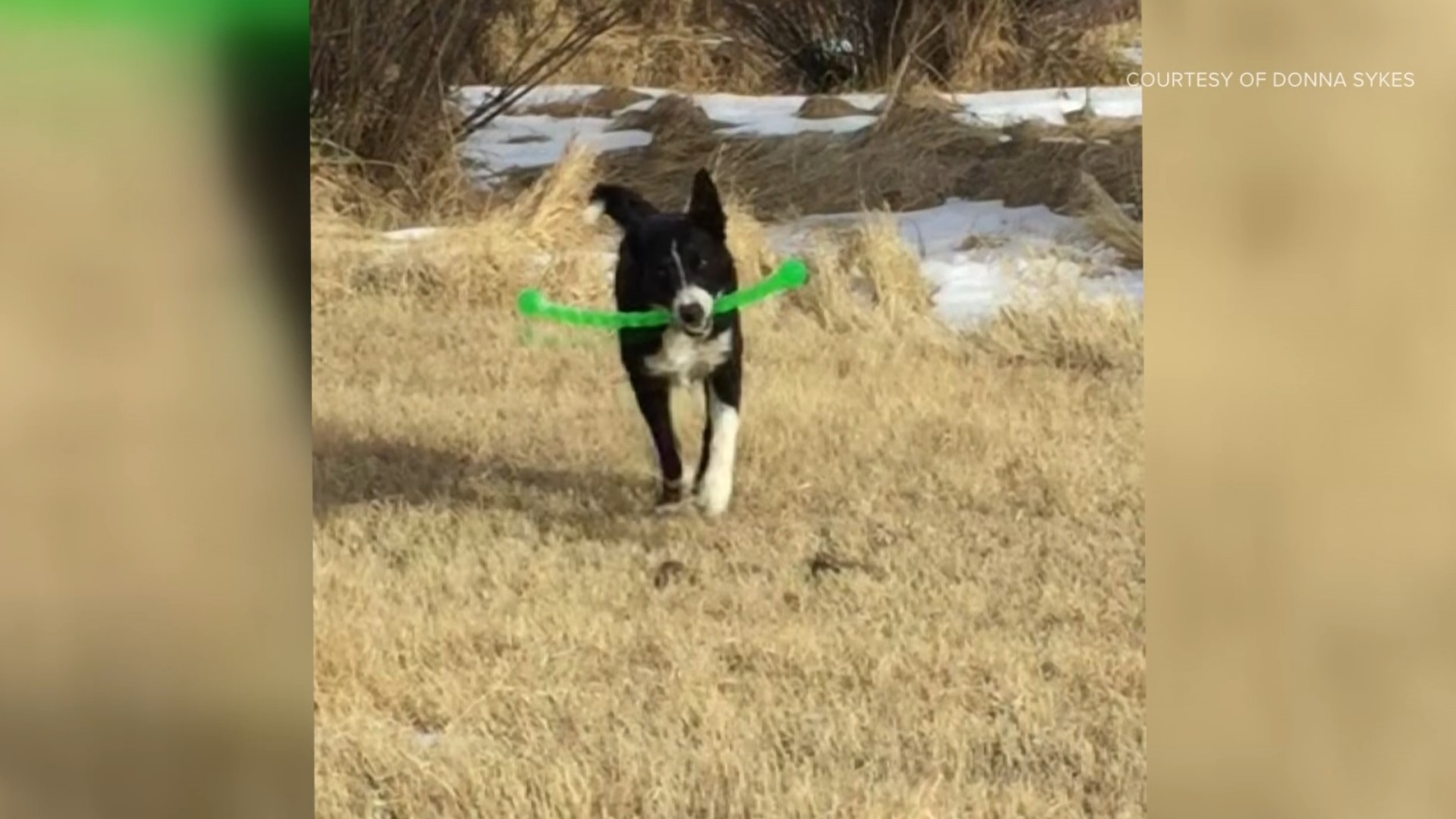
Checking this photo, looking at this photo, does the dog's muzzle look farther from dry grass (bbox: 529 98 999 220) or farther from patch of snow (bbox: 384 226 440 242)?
patch of snow (bbox: 384 226 440 242)

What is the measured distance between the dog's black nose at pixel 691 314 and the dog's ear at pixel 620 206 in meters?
0.12

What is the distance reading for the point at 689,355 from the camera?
1.67 meters

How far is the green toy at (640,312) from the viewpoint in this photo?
1666mm

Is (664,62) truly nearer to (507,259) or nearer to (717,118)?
(717,118)

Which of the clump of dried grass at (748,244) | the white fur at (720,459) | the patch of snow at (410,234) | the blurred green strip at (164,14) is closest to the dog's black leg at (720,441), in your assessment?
the white fur at (720,459)

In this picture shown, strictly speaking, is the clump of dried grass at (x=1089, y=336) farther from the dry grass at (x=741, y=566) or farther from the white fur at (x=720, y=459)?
the white fur at (x=720, y=459)

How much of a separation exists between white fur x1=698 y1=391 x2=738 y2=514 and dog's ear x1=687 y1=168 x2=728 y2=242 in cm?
19

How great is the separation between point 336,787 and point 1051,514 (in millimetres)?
881

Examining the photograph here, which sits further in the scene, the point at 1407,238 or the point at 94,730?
the point at 94,730

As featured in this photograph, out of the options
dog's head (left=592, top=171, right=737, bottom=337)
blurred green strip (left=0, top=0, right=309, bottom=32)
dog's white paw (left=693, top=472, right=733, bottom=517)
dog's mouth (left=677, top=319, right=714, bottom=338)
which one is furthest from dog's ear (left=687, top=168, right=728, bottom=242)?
blurred green strip (left=0, top=0, right=309, bottom=32)

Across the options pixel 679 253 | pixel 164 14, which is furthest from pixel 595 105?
pixel 164 14

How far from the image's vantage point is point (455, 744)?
1.66 metres

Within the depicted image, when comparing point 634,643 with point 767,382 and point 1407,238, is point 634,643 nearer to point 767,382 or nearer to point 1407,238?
point 767,382

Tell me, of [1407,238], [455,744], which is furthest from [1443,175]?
[455,744]
